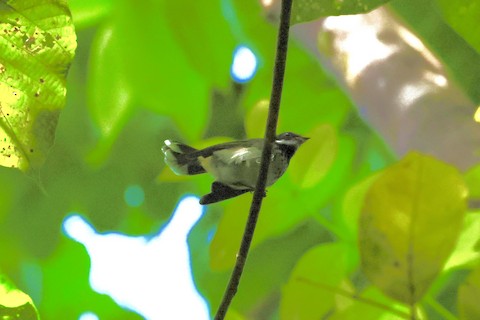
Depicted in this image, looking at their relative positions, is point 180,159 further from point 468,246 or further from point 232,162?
point 468,246

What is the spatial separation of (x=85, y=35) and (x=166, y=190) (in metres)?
0.16

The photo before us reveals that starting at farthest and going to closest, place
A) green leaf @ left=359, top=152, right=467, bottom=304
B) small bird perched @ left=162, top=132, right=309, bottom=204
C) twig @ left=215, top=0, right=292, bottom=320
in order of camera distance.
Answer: green leaf @ left=359, top=152, right=467, bottom=304 < small bird perched @ left=162, top=132, right=309, bottom=204 < twig @ left=215, top=0, right=292, bottom=320

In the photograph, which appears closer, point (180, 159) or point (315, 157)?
point (180, 159)

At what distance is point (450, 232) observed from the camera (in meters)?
0.46

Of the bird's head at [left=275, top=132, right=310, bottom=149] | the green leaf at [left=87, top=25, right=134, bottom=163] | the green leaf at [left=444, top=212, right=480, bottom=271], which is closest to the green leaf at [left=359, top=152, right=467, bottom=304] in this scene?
the green leaf at [left=444, top=212, right=480, bottom=271]

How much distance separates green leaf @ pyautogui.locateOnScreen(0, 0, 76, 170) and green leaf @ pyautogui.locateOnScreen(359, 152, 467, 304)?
0.82 ft

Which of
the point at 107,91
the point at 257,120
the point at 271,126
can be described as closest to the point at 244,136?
the point at 257,120

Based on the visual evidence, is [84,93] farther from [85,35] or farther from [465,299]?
[465,299]

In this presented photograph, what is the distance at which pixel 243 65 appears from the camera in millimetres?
561

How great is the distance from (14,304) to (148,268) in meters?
0.12

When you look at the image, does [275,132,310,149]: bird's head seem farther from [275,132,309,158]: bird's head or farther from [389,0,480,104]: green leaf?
[389,0,480,104]: green leaf

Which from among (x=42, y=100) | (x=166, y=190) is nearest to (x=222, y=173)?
(x=42, y=100)

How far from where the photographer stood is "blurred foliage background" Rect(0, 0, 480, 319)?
53 cm

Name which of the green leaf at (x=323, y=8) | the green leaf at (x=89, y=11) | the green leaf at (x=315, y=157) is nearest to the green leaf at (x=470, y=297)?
the green leaf at (x=315, y=157)
